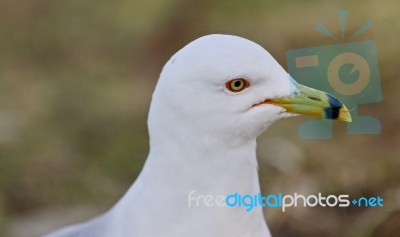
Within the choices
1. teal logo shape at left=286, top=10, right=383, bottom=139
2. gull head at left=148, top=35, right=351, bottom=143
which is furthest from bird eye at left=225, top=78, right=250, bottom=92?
teal logo shape at left=286, top=10, right=383, bottom=139

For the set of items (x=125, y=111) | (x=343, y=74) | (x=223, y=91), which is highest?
(x=223, y=91)

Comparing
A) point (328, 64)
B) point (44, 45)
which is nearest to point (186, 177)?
point (328, 64)

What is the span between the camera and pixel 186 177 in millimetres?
1309

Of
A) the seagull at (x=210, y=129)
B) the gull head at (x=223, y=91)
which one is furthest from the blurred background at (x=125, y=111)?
the gull head at (x=223, y=91)

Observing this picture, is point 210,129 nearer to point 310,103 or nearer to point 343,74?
point 310,103

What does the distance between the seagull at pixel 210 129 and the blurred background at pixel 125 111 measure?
699 millimetres

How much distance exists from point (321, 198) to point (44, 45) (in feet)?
3.08

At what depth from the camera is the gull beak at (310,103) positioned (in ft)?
4.18

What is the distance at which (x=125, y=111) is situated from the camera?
2.33 meters

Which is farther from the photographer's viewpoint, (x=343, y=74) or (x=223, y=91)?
(x=343, y=74)

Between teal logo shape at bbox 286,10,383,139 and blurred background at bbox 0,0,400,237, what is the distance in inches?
1.2

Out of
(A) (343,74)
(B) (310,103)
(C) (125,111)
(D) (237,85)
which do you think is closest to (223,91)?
(D) (237,85)

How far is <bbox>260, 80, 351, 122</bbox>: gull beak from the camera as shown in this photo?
4.18 feet

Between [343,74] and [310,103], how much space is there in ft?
1.75
